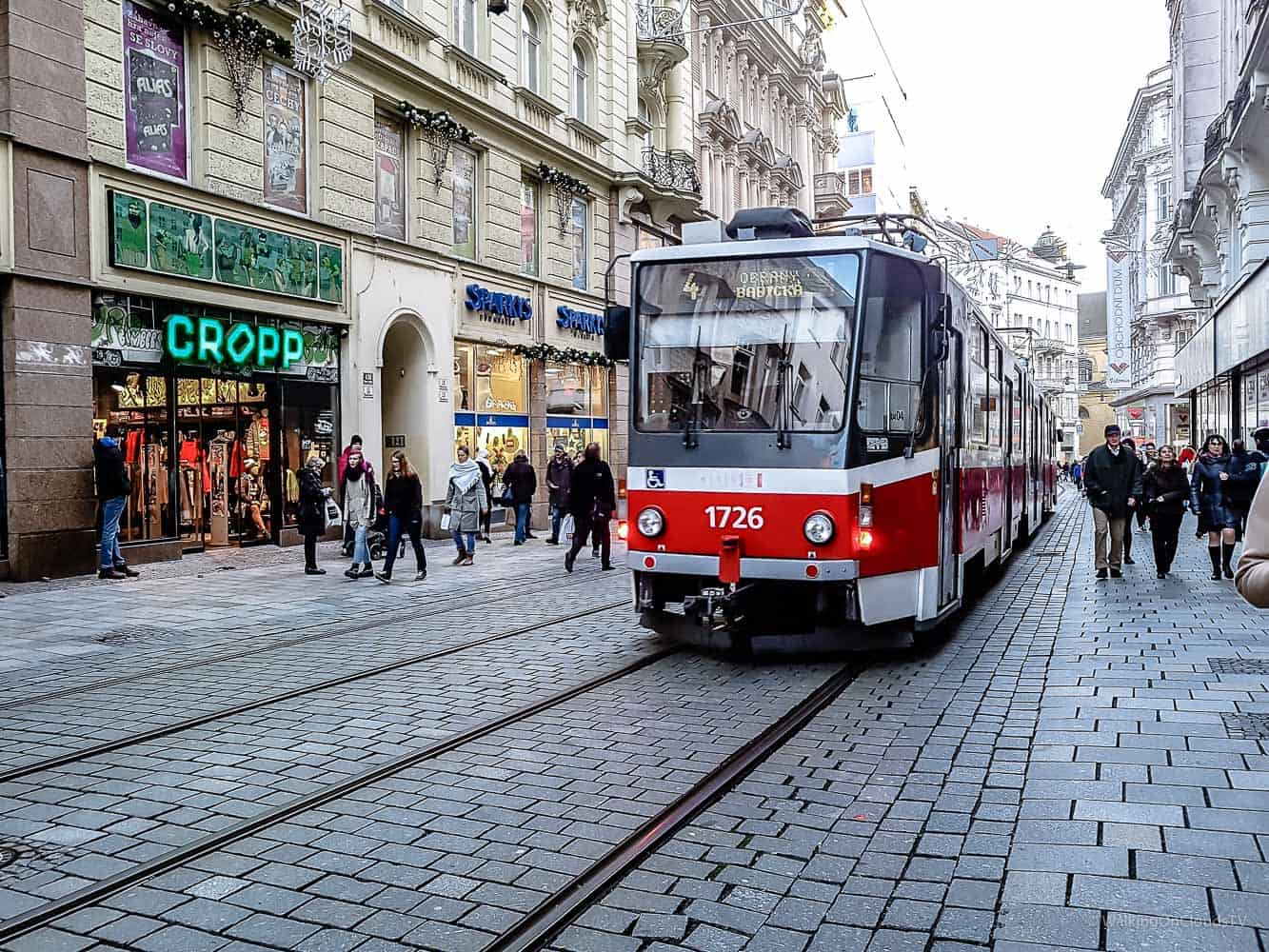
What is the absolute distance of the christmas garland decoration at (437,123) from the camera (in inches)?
846

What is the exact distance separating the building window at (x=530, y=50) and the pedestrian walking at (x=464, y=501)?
11711mm

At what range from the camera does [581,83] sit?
93.2 ft

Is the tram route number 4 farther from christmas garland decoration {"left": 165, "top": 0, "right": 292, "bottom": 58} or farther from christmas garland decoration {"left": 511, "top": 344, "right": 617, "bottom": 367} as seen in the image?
christmas garland decoration {"left": 511, "top": 344, "right": 617, "bottom": 367}

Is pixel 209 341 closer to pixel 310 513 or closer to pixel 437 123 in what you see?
pixel 310 513

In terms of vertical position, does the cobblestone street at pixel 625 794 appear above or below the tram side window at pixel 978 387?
below

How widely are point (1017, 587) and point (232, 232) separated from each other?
11965mm

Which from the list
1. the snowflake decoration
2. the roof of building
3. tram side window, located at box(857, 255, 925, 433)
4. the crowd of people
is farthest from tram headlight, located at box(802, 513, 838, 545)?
the roof of building

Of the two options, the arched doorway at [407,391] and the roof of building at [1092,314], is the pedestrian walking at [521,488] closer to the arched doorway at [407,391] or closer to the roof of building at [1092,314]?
the arched doorway at [407,391]

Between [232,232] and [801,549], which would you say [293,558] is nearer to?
[232,232]

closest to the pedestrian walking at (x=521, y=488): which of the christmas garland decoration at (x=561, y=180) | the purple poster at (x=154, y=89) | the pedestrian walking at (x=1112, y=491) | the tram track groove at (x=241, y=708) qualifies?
the purple poster at (x=154, y=89)

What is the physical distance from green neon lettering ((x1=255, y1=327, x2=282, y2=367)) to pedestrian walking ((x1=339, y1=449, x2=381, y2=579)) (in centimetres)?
313

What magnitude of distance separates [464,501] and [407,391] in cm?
622

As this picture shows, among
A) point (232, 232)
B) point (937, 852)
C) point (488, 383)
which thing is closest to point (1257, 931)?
point (937, 852)

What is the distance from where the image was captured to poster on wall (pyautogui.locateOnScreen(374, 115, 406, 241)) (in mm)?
21094
